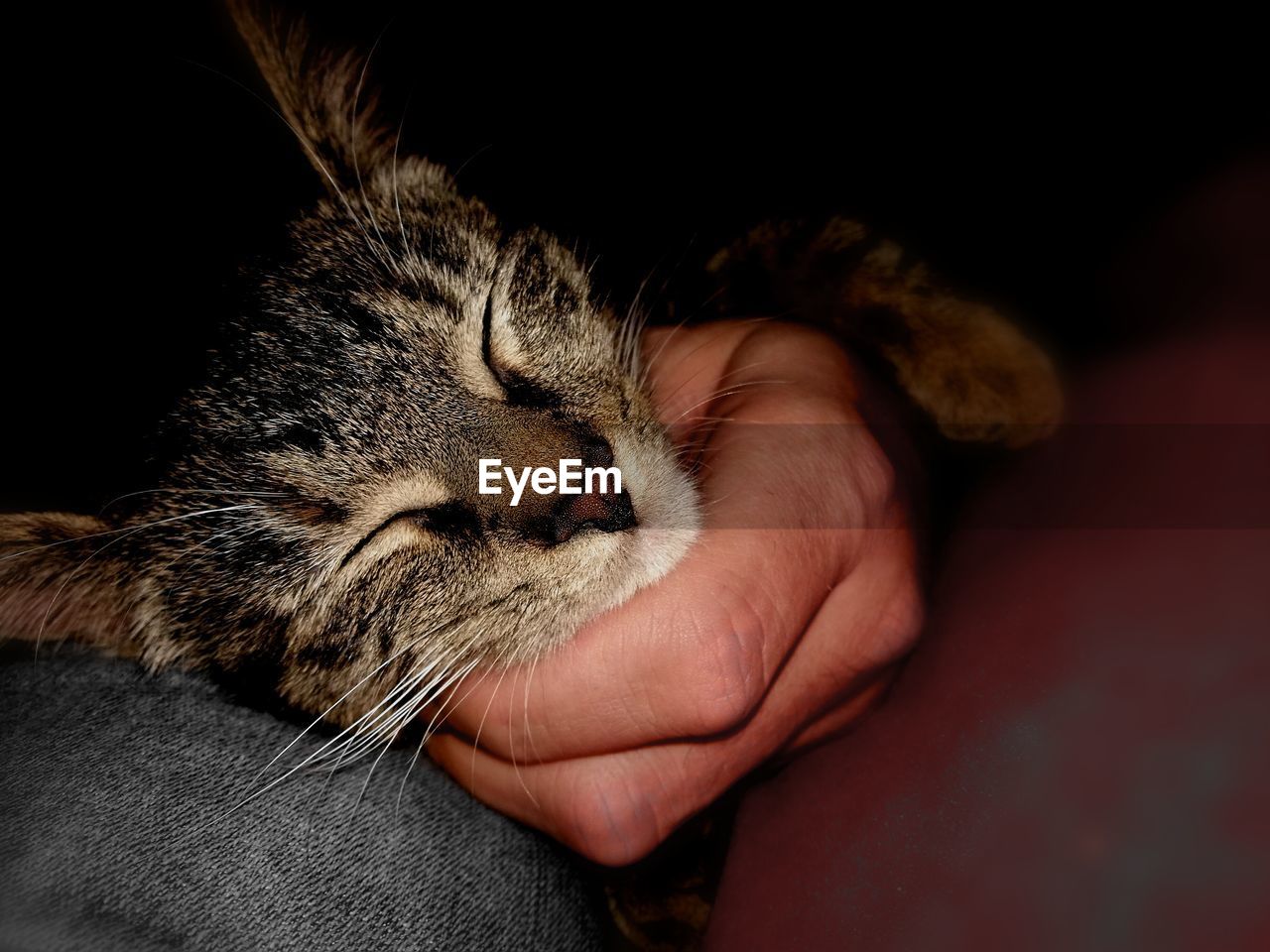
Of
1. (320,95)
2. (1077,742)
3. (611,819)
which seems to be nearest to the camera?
(1077,742)

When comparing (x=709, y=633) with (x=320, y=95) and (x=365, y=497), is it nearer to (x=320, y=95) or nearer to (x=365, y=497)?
(x=365, y=497)

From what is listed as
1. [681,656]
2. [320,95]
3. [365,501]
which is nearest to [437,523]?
[365,501]

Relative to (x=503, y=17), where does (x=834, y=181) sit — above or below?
below

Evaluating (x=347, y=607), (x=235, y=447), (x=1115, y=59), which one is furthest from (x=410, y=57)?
(x=1115, y=59)

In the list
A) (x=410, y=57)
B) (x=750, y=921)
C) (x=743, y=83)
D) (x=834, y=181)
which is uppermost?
(x=410, y=57)

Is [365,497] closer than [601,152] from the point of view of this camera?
Yes

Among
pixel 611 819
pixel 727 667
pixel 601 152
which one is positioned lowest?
pixel 611 819

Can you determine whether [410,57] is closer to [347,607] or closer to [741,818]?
[347,607]
